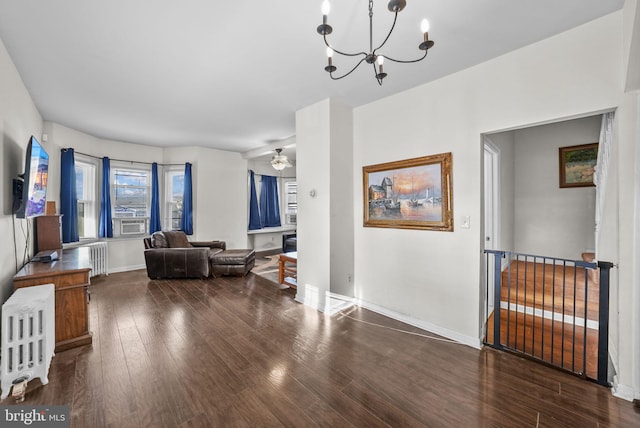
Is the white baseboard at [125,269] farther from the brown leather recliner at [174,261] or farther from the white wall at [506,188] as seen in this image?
the white wall at [506,188]

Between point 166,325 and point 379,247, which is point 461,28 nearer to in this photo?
point 379,247

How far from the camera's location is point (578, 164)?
4363mm

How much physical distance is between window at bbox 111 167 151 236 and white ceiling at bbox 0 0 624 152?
2053 mm

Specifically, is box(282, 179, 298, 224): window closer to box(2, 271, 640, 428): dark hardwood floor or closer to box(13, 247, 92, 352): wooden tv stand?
box(2, 271, 640, 428): dark hardwood floor

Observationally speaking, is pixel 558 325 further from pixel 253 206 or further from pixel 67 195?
pixel 67 195

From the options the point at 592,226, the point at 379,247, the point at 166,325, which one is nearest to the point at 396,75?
the point at 379,247

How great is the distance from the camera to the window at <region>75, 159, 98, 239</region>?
5.06 meters

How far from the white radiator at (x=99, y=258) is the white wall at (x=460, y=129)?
188 inches

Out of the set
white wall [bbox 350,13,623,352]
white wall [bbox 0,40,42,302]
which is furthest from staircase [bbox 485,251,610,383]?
white wall [bbox 0,40,42,302]

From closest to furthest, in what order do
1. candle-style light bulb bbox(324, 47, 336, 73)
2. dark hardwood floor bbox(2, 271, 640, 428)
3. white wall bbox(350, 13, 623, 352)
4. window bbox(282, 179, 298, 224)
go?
candle-style light bulb bbox(324, 47, 336, 73)
dark hardwood floor bbox(2, 271, 640, 428)
white wall bbox(350, 13, 623, 352)
window bbox(282, 179, 298, 224)

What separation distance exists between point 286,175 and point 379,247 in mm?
5231

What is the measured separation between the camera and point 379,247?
3.51m

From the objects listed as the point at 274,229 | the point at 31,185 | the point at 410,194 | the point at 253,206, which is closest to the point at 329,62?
the point at 410,194

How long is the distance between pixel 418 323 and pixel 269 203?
5.59 metres
